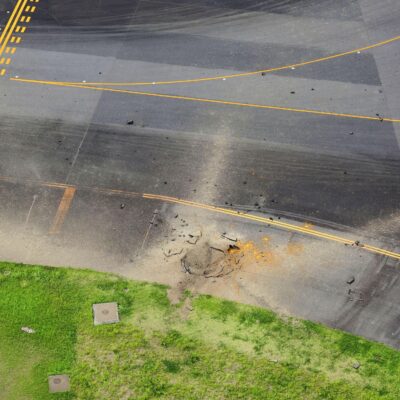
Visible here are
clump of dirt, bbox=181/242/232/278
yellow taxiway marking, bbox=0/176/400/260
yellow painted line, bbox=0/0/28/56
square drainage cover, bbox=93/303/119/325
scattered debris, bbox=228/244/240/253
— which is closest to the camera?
square drainage cover, bbox=93/303/119/325

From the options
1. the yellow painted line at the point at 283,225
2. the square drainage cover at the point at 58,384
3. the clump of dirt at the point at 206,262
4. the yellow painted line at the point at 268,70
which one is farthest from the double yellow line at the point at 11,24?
the square drainage cover at the point at 58,384

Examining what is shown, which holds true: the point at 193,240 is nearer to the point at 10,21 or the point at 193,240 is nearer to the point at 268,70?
the point at 268,70

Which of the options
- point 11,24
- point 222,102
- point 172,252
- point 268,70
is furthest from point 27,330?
point 11,24

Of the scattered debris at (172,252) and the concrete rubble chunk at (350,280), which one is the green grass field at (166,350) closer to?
the scattered debris at (172,252)

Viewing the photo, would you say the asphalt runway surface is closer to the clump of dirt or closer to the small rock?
the small rock

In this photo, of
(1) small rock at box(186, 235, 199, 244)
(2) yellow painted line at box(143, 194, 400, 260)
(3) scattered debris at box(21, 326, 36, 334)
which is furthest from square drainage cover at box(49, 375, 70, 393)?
(2) yellow painted line at box(143, 194, 400, 260)

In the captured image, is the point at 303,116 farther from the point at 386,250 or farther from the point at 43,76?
the point at 43,76
